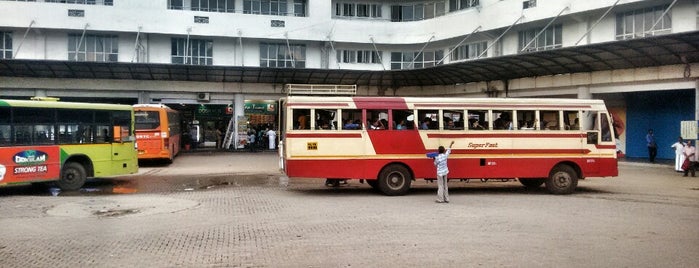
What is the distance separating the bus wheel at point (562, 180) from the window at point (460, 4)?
2203cm

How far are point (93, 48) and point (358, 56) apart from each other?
58.0 ft

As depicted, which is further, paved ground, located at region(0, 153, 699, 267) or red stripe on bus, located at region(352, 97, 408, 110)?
red stripe on bus, located at region(352, 97, 408, 110)

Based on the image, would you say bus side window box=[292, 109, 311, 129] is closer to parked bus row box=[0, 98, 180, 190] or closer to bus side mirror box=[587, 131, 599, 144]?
parked bus row box=[0, 98, 180, 190]

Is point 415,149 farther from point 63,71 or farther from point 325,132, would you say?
point 63,71

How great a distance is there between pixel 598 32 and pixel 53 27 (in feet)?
103

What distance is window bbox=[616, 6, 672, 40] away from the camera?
26.4 metres

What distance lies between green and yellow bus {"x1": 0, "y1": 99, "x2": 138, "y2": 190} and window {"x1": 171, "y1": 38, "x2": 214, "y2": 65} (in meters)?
20.5

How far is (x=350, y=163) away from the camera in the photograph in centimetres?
1446

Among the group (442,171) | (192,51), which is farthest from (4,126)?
(192,51)

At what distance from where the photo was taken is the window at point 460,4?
35.7 metres

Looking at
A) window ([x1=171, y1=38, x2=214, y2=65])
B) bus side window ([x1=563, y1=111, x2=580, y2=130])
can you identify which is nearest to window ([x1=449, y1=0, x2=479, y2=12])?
window ([x1=171, y1=38, x2=214, y2=65])

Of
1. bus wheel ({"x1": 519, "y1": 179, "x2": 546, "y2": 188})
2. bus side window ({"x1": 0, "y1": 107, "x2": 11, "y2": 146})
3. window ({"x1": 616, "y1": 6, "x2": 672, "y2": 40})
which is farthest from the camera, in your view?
window ({"x1": 616, "y1": 6, "x2": 672, "y2": 40})

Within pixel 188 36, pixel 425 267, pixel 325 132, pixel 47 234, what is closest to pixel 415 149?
pixel 325 132

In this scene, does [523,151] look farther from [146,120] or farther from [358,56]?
[358,56]
